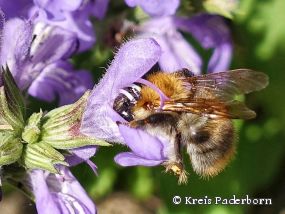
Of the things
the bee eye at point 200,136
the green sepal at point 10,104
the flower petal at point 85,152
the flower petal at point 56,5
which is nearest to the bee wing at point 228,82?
the bee eye at point 200,136

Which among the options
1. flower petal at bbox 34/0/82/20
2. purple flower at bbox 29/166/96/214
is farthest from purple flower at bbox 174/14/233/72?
purple flower at bbox 29/166/96/214

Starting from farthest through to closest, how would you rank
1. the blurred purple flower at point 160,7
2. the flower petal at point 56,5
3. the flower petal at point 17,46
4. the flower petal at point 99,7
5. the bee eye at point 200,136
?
the flower petal at point 99,7 < the blurred purple flower at point 160,7 < the flower petal at point 56,5 < the flower petal at point 17,46 < the bee eye at point 200,136

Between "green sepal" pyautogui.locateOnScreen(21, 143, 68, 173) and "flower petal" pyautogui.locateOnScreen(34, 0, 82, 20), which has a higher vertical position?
"flower petal" pyautogui.locateOnScreen(34, 0, 82, 20)

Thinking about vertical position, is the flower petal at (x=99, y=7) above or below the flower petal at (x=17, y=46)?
below

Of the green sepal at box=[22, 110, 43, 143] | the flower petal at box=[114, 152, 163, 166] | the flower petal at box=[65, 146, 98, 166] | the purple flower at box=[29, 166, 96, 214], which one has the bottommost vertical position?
the purple flower at box=[29, 166, 96, 214]

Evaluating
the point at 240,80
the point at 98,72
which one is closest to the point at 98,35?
the point at 98,72

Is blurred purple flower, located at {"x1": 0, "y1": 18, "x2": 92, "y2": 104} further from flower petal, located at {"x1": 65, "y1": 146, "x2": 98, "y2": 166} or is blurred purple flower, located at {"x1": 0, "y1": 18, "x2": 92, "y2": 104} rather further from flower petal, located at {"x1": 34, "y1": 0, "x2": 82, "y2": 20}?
Result: flower petal, located at {"x1": 65, "y1": 146, "x2": 98, "y2": 166}

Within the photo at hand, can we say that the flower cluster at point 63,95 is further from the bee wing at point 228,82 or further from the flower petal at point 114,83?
the bee wing at point 228,82

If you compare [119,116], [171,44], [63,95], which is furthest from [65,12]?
[119,116]
